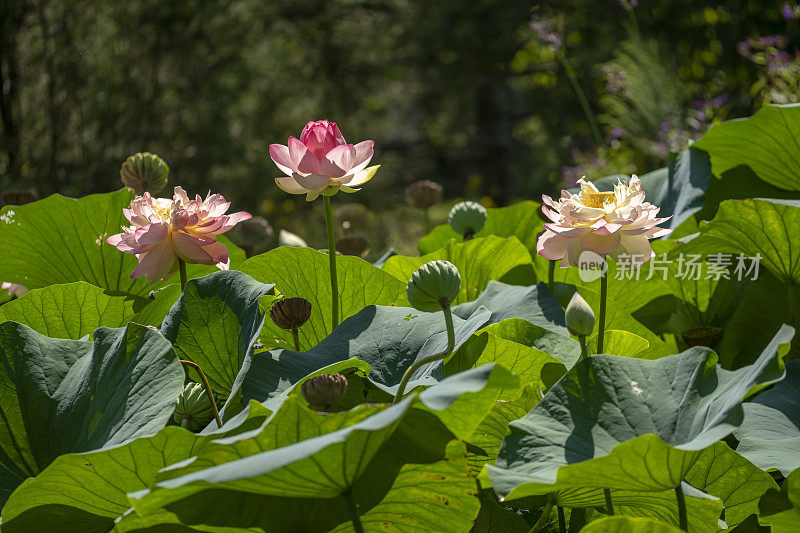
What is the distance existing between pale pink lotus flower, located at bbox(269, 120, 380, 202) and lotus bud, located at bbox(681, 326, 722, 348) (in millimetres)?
505

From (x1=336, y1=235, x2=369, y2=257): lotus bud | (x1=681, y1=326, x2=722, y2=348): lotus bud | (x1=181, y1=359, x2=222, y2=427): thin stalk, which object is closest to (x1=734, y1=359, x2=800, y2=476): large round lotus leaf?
(x1=681, y1=326, x2=722, y2=348): lotus bud

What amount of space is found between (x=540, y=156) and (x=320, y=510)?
543 centimetres

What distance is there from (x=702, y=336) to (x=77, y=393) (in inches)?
30.7

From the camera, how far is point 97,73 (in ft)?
13.0

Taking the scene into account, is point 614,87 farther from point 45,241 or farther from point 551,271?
point 45,241

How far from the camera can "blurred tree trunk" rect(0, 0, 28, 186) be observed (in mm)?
3406

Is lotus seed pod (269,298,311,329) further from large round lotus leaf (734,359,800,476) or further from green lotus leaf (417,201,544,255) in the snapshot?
green lotus leaf (417,201,544,255)

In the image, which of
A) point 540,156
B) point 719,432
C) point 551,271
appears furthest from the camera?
point 540,156

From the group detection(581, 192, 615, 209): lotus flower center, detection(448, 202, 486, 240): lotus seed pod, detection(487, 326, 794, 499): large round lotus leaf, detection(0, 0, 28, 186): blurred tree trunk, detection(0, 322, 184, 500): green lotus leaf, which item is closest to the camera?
detection(487, 326, 794, 499): large round lotus leaf

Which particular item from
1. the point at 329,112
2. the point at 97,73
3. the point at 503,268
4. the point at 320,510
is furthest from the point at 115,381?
the point at 329,112

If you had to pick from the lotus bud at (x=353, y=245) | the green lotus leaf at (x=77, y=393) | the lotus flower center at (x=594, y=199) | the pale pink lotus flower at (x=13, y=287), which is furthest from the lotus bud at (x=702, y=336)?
the pale pink lotus flower at (x=13, y=287)

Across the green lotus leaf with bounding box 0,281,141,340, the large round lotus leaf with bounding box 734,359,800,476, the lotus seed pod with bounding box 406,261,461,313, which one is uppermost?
the lotus seed pod with bounding box 406,261,461,313

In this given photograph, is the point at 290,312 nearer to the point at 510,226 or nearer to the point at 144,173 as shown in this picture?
the point at 144,173

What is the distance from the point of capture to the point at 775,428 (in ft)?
2.38
